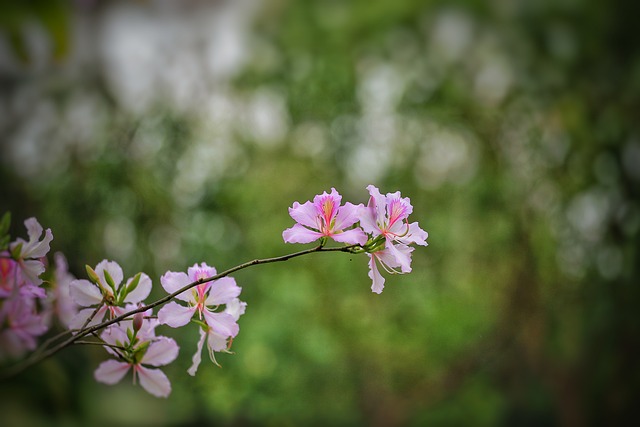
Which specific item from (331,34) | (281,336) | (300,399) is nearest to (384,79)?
(331,34)

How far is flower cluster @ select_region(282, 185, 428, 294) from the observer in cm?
37

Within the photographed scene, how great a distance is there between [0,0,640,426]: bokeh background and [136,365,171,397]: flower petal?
1.60 m

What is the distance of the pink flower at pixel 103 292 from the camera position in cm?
37

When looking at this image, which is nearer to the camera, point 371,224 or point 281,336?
point 371,224

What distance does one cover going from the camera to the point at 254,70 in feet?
7.09

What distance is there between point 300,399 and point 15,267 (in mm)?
1823

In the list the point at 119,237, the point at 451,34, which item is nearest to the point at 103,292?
the point at 119,237

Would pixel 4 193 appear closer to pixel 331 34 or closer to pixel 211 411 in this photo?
pixel 211 411

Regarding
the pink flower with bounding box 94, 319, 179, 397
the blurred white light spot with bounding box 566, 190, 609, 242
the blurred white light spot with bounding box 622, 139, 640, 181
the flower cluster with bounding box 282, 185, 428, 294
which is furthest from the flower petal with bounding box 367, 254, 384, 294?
the blurred white light spot with bounding box 622, 139, 640, 181

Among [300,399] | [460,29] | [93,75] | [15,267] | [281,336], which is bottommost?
[15,267]

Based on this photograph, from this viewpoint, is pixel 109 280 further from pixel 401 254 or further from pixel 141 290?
pixel 401 254

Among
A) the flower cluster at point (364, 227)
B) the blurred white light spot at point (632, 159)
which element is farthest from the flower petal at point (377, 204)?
the blurred white light spot at point (632, 159)

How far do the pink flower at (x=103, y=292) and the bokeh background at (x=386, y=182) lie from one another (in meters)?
1.58

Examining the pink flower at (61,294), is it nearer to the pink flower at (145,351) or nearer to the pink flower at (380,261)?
the pink flower at (145,351)
